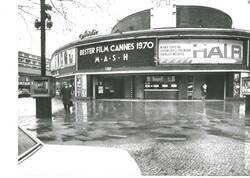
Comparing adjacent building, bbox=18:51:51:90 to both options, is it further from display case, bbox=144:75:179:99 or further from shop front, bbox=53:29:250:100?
display case, bbox=144:75:179:99

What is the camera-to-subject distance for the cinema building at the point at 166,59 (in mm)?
19000

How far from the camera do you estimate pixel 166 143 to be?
571cm

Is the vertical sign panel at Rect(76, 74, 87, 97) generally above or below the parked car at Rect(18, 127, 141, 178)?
above

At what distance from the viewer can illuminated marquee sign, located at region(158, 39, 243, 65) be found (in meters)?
19.0

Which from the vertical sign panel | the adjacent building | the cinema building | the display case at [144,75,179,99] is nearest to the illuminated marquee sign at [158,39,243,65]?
the cinema building

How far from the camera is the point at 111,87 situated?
22750 millimetres

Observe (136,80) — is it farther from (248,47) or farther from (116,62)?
(248,47)

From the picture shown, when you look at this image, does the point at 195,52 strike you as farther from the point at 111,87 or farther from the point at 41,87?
the point at 41,87

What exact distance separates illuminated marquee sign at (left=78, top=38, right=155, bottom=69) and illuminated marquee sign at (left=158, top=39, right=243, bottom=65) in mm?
1182

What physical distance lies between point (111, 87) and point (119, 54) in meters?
3.84

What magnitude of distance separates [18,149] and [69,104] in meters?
9.43

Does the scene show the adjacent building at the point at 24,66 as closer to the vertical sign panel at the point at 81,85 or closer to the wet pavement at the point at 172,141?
the wet pavement at the point at 172,141

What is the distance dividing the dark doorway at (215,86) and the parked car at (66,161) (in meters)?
19.9

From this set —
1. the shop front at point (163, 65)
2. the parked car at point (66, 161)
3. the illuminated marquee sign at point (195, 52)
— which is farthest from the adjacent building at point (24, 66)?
the illuminated marquee sign at point (195, 52)
